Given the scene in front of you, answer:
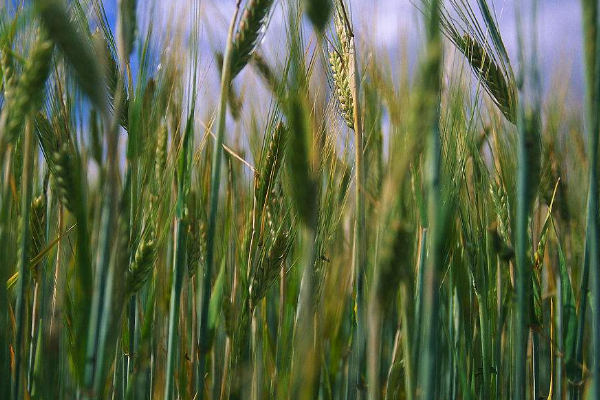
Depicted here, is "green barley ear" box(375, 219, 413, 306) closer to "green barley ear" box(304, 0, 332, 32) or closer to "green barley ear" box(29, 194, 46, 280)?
"green barley ear" box(304, 0, 332, 32)

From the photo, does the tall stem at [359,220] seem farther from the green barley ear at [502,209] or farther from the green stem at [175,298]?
the green barley ear at [502,209]

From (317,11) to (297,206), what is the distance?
22cm

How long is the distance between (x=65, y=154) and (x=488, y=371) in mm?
798

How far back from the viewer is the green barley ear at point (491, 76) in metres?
1.00

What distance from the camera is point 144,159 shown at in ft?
2.82

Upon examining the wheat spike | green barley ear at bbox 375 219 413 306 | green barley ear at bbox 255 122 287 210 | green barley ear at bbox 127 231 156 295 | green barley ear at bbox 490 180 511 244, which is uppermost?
green barley ear at bbox 255 122 287 210

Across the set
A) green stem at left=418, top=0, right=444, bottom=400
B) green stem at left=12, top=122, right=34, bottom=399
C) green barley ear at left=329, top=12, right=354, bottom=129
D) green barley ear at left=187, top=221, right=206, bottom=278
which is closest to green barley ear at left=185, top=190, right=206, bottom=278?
green barley ear at left=187, top=221, right=206, bottom=278

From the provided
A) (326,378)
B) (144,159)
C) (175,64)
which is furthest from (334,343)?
(175,64)

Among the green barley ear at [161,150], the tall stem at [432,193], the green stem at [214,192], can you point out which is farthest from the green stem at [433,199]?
the green barley ear at [161,150]

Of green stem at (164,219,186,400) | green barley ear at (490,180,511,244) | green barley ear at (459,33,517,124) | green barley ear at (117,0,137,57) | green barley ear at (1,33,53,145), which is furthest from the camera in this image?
green barley ear at (490,180,511,244)

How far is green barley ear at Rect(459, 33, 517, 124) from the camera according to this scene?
1004 millimetres

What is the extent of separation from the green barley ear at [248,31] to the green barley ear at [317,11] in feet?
0.43

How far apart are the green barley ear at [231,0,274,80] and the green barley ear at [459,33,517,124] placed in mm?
369

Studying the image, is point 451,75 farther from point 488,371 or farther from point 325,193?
point 488,371
